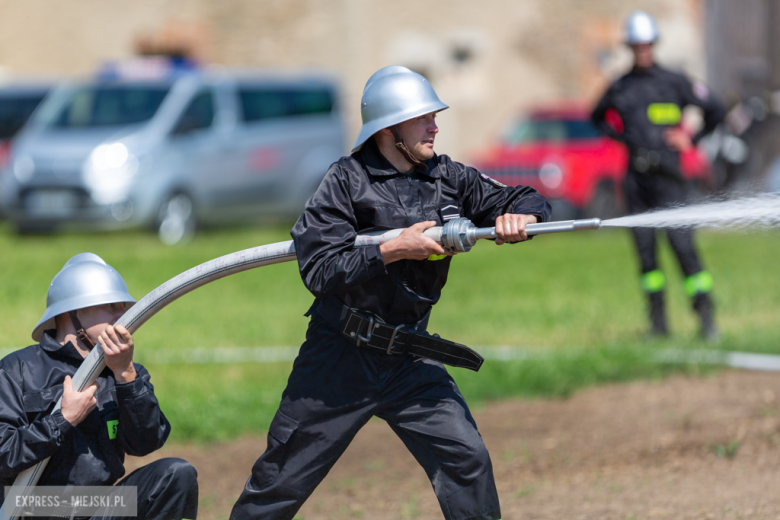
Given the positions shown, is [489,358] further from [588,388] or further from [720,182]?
[720,182]

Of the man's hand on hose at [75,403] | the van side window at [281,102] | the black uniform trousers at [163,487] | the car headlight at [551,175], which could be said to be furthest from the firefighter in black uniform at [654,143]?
the van side window at [281,102]

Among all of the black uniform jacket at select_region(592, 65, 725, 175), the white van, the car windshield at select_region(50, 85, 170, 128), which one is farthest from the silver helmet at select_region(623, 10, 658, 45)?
the car windshield at select_region(50, 85, 170, 128)

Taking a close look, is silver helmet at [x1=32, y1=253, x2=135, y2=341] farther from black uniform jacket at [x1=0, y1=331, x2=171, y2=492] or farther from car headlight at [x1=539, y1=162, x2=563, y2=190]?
car headlight at [x1=539, y1=162, x2=563, y2=190]

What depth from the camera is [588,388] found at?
7.64m

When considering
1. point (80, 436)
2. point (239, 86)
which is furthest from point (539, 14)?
point (80, 436)

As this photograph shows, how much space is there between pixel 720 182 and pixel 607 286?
29.6 ft

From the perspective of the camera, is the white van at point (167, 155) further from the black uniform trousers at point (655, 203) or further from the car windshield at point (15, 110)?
the black uniform trousers at point (655, 203)

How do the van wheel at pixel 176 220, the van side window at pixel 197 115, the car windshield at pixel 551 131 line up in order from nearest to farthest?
the van wheel at pixel 176 220 → the van side window at pixel 197 115 → the car windshield at pixel 551 131

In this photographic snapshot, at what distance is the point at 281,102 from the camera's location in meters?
17.3

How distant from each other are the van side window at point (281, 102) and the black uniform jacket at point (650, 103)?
346 inches

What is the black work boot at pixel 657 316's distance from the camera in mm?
8555

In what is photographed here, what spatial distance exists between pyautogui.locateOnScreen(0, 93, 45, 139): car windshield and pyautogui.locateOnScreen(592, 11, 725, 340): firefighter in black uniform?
12.6m

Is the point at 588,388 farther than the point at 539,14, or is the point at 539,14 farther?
the point at 539,14

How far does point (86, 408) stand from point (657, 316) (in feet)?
19.0
